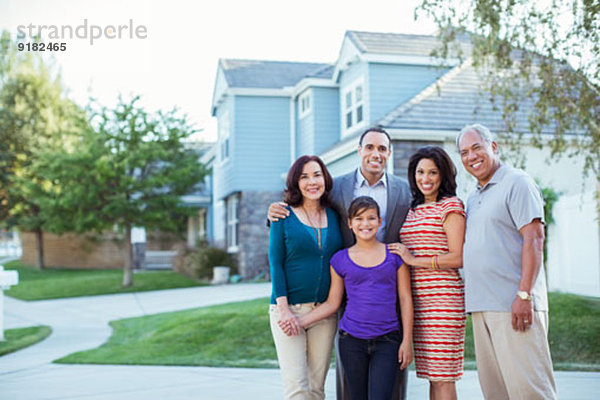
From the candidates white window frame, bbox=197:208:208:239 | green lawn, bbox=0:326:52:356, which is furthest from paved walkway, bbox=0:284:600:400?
white window frame, bbox=197:208:208:239

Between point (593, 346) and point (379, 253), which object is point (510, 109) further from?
point (379, 253)

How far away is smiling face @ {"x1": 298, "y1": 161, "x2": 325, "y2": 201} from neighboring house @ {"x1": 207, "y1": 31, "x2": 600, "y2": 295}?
7210 millimetres

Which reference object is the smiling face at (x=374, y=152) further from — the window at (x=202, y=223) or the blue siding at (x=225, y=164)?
the window at (x=202, y=223)

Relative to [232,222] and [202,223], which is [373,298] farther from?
[202,223]

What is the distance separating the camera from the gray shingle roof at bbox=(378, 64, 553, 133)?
Result: 14242mm

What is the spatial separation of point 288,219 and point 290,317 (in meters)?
0.59

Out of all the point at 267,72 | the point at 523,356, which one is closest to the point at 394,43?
the point at 267,72

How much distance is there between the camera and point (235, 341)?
942cm

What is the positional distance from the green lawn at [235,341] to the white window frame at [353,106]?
22.9 feet

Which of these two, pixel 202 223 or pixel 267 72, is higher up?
pixel 267 72

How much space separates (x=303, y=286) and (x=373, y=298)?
17.4 inches

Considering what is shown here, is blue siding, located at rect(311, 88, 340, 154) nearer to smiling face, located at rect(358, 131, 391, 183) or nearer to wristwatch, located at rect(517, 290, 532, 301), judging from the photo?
smiling face, located at rect(358, 131, 391, 183)

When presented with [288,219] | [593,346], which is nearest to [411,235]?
[288,219]

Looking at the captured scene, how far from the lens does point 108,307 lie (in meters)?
16.4
